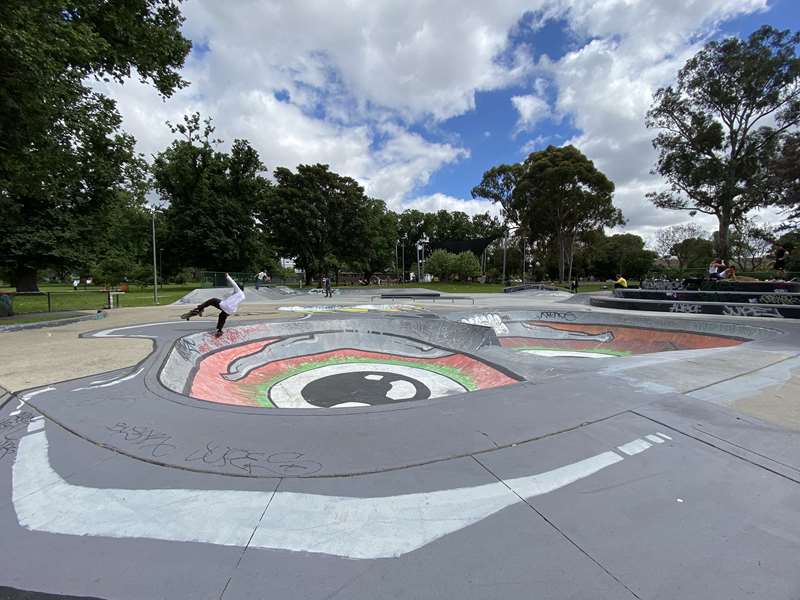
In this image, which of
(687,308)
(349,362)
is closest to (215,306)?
(349,362)

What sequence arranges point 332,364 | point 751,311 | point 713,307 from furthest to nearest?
point 713,307 < point 751,311 < point 332,364

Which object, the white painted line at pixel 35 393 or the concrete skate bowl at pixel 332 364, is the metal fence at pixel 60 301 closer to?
the concrete skate bowl at pixel 332 364

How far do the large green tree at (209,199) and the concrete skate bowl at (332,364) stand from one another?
29.8m

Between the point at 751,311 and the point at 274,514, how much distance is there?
19297 mm

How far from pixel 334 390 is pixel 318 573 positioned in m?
5.78

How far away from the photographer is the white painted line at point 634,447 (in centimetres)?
300

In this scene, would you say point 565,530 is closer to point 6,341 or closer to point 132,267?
point 6,341

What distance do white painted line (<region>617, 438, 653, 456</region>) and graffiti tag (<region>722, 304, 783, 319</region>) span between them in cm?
1567

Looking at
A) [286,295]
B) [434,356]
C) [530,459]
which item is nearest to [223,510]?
[530,459]

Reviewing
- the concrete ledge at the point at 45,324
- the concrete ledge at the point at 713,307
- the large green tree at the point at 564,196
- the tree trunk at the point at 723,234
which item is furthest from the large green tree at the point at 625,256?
the concrete ledge at the point at 45,324

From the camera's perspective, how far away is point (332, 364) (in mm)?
9641

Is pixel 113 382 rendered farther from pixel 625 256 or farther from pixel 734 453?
pixel 625 256

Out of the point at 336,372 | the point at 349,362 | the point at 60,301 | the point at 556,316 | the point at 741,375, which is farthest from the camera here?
the point at 60,301

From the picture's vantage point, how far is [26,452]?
301 centimetres
